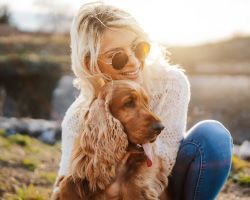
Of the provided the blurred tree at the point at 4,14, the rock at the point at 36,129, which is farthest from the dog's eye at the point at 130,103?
the blurred tree at the point at 4,14

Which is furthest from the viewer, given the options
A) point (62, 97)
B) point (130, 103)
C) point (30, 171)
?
point (62, 97)

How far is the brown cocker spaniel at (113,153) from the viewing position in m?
2.69

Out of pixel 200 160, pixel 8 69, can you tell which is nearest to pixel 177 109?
pixel 200 160

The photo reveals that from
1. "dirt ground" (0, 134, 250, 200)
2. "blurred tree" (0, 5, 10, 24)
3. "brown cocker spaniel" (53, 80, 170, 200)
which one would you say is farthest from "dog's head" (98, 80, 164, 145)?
"blurred tree" (0, 5, 10, 24)

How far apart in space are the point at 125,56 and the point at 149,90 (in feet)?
1.08

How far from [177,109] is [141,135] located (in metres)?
0.69

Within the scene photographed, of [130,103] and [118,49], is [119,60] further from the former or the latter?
[130,103]

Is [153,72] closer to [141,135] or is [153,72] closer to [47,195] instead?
[141,135]

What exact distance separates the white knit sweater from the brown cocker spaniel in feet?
1.30

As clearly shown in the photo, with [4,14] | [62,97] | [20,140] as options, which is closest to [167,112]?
[20,140]

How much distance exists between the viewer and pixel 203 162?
3.22m

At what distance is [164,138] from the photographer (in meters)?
3.18

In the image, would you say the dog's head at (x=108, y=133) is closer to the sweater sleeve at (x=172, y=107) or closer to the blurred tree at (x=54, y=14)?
the sweater sleeve at (x=172, y=107)

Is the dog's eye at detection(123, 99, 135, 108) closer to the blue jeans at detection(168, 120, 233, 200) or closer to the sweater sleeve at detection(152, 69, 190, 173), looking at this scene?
the sweater sleeve at detection(152, 69, 190, 173)
